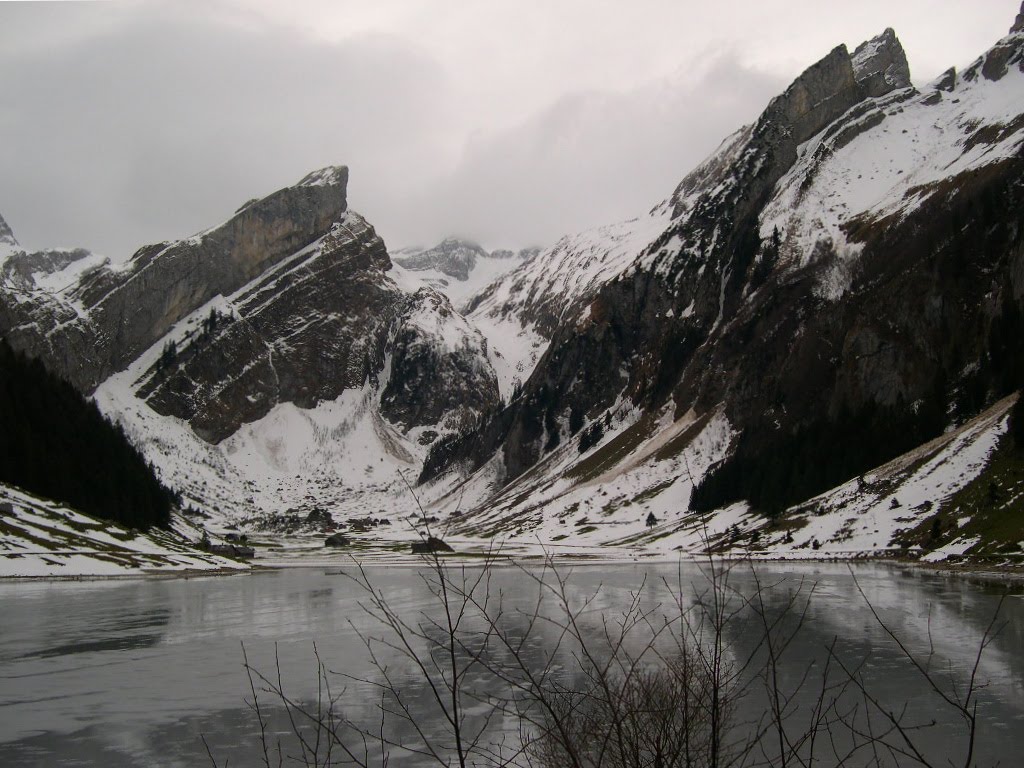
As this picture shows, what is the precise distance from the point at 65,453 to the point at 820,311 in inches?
4147

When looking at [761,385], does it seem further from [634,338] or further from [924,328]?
[634,338]

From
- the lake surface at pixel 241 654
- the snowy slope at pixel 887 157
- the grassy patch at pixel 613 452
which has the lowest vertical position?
the lake surface at pixel 241 654

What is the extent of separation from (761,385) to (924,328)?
32966 mm

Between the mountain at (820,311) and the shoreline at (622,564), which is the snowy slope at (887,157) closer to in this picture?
the mountain at (820,311)

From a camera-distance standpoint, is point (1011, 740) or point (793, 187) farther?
point (793, 187)

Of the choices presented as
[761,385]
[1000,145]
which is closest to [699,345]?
[761,385]

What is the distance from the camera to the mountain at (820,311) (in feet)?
335

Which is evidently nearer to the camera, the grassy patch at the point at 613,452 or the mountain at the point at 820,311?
the mountain at the point at 820,311

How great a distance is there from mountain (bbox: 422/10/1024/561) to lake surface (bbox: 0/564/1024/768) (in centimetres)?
5398

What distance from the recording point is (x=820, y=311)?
5315 inches

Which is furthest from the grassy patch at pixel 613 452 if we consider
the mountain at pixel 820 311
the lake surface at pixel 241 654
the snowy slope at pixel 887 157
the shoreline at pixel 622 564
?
the lake surface at pixel 241 654

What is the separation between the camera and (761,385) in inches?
5433

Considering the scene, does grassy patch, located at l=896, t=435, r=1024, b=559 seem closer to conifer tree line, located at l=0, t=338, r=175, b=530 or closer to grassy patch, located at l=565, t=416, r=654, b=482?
conifer tree line, located at l=0, t=338, r=175, b=530

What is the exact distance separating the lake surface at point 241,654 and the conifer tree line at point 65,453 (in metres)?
31.4
